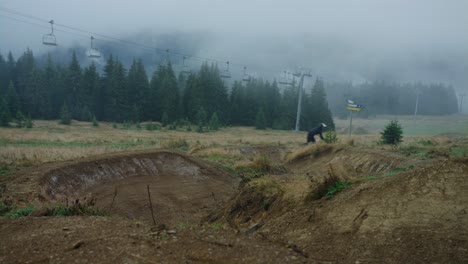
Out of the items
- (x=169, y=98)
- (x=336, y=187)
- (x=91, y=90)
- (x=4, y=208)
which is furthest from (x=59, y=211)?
(x=91, y=90)

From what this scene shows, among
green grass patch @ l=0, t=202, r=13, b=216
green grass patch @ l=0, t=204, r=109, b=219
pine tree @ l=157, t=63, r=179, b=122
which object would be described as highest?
pine tree @ l=157, t=63, r=179, b=122

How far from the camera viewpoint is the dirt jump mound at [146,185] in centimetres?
1408

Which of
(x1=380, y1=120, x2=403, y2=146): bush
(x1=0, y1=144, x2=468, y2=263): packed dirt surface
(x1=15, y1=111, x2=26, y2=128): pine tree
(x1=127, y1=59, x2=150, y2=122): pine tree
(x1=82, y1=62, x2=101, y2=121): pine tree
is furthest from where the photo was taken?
(x1=127, y1=59, x2=150, y2=122): pine tree

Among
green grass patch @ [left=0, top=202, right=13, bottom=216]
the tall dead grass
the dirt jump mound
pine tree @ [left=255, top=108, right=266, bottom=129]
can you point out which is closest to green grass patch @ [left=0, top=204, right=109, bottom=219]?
green grass patch @ [left=0, top=202, right=13, bottom=216]

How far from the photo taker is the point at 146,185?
17.4 m

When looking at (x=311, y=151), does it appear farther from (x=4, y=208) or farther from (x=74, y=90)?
(x=74, y=90)

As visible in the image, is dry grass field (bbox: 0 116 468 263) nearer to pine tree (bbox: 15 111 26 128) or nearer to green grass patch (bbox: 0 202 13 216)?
green grass patch (bbox: 0 202 13 216)

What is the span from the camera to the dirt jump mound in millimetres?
14084

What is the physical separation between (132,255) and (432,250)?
4439 mm

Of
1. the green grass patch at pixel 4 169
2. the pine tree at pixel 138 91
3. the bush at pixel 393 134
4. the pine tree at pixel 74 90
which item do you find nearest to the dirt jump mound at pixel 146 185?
the green grass patch at pixel 4 169

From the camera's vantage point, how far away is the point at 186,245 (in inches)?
235

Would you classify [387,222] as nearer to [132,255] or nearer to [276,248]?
[276,248]

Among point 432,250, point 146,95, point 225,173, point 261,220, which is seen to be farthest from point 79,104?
point 432,250

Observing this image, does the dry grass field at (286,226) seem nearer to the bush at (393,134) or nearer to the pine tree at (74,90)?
the bush at (393,134)
